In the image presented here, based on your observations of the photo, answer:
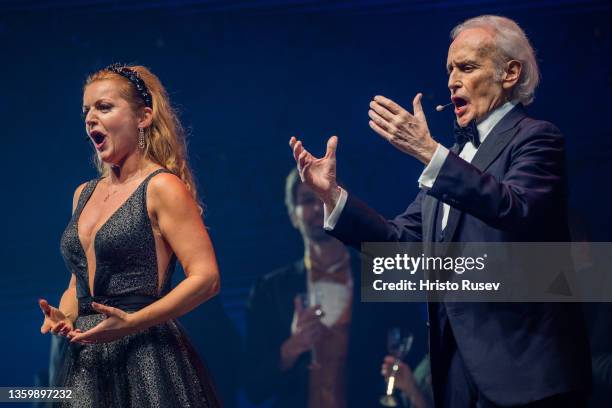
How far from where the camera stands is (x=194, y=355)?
7.34 feet

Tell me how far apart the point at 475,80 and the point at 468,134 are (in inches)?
5.6

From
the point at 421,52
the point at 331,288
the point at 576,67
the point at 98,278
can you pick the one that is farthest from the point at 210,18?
the point at 98,278

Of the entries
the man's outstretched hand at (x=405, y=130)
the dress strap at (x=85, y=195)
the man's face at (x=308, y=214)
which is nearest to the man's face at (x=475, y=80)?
the man's outstretched hand at (x=405, y=130)

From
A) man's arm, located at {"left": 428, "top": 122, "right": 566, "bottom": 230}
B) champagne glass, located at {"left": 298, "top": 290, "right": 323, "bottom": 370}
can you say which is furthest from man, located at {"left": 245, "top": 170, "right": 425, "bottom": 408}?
man's arm, located at {"left": 428, "top": 122, "right": 566, "bottom": 230}

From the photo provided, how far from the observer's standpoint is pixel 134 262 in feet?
7.34

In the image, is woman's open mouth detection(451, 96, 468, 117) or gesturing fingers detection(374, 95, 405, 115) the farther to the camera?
woman's open mouth detection(451, 96, 468, 117)

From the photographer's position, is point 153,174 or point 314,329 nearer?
point 153,174

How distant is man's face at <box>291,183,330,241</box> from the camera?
12.9 feet

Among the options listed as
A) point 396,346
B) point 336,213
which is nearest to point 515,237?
point 336,213

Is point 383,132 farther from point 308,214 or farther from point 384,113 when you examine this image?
point 308,214

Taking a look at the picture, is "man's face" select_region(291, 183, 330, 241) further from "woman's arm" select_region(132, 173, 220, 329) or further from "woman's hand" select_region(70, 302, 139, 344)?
"woman's hand" select_region(70, 302, 139, 344)

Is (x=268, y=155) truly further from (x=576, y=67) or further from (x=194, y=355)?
(x=194, y=355)

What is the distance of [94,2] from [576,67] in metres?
2.23

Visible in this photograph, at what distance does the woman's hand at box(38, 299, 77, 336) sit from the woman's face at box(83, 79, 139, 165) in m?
0.45
